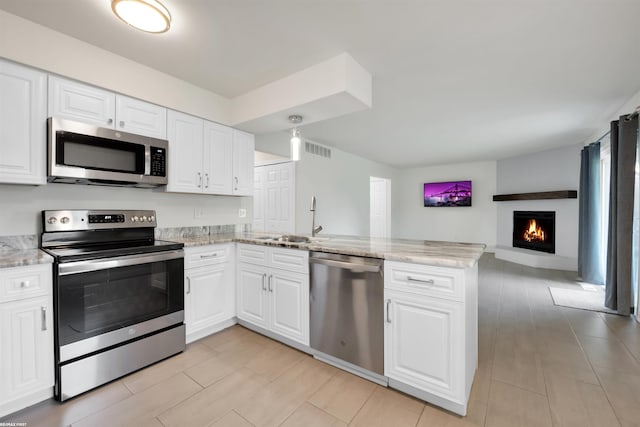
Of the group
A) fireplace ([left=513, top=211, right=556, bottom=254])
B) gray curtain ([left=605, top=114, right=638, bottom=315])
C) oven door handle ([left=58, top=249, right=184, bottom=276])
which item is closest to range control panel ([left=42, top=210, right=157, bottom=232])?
oven door handle ([left=58, top=249, right=184, bottom=276])

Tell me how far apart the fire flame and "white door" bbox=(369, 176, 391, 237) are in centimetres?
316

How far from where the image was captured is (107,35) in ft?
6.51

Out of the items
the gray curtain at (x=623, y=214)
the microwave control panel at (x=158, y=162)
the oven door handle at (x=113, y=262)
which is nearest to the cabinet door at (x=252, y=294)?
the oven door handle at (x=113, y=262)

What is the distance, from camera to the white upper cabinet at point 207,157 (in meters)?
2.59

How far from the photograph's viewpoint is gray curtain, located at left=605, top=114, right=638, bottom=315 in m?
2.99

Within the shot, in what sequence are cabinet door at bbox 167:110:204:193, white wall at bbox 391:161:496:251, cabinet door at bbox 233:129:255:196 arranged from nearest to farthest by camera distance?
cabinet door at bbox 167:110:204:193
cabinet door at bbox 233:129:255:196
white wall at bbox 391:161:496:251

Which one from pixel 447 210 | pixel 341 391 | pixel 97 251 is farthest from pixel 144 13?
pixel 447 210

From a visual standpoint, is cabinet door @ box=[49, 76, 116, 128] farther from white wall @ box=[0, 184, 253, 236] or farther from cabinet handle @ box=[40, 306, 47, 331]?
cabinet handle @ box=[40, 306, 47, 331]

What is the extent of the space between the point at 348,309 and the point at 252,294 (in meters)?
1.06

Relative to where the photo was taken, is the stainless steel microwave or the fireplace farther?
the fireplace

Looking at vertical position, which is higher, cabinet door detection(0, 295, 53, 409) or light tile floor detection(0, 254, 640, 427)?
cabinet door detection(0, 295, 53, 409)

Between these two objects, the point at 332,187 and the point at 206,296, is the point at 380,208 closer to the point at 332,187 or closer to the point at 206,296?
the point at 332,187

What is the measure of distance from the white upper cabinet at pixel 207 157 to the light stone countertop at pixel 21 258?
1.01 meters

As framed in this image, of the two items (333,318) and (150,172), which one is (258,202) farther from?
(333,318)
